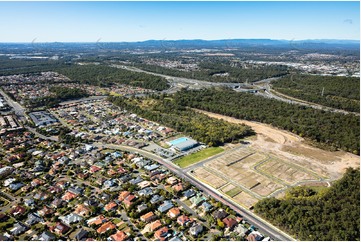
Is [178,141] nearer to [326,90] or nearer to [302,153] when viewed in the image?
[302,153]

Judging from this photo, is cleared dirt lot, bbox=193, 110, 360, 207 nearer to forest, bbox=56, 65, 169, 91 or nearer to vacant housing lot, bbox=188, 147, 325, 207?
vacant housing lot, bbox=188, 147, 325, 207

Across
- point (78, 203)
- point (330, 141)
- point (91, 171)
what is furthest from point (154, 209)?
point (330, 141)

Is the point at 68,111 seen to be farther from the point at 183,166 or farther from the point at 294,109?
the point at 294,109

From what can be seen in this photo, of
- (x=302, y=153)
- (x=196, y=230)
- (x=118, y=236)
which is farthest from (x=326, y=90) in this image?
(x=118, y=236)

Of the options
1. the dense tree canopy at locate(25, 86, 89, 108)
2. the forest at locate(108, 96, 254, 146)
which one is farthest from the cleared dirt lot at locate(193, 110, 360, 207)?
the dense tree canopy at locate(25, 86, 89, 108)

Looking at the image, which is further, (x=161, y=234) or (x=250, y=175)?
(x=250, y=175)

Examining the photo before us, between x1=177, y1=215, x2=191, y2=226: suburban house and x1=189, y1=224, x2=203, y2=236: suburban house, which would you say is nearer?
x1=189, y1=224, x2=203, y2=236: suburban house

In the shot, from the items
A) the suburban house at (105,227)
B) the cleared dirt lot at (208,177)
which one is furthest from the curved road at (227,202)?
the suburban house at (105,227)
